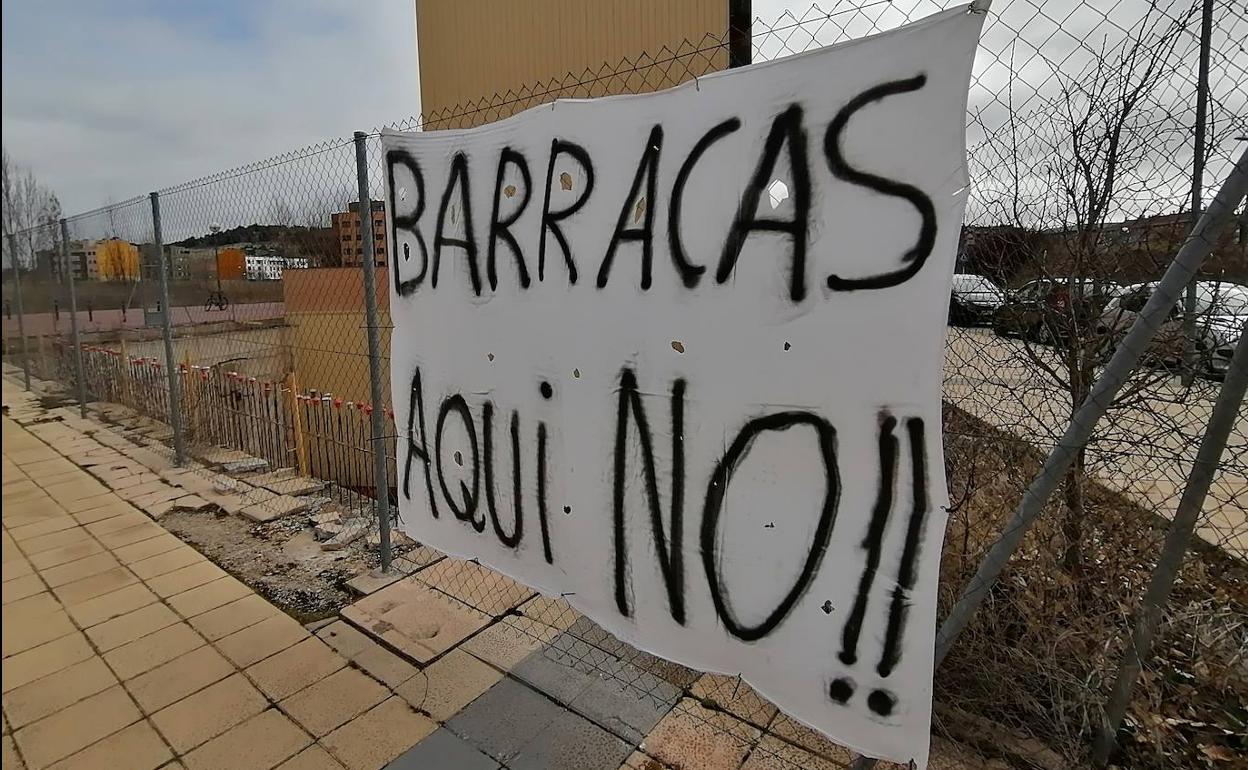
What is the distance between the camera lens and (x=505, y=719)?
2.56m

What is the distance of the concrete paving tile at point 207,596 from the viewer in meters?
3.46

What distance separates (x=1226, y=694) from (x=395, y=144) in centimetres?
390

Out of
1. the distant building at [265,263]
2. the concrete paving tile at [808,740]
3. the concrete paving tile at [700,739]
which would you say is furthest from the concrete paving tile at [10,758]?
the distant building at [265,263]

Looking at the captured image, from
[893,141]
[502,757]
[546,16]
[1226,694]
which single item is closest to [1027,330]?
[893,141]

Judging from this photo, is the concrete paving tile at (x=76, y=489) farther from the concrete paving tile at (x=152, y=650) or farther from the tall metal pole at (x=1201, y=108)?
the tall metal pole at (x=1201, y=108)

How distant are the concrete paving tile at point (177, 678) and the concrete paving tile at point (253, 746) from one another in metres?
0.41

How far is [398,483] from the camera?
3.10 metres

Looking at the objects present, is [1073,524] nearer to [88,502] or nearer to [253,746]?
[253,746]

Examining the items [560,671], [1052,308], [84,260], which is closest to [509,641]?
[560,671]

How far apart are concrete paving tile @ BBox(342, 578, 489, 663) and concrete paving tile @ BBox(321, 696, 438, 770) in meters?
0.32

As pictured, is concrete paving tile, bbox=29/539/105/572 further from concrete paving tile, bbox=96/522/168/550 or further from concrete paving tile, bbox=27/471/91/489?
concrete paving tile, bbox=27/471/91/489

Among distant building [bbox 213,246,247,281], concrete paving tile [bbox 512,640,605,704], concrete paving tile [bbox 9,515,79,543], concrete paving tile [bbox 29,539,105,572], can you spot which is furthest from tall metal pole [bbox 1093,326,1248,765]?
distant building [bbox 213,246,247,281]

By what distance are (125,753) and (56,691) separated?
2.25 feet

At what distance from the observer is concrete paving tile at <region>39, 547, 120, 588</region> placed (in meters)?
3.84
